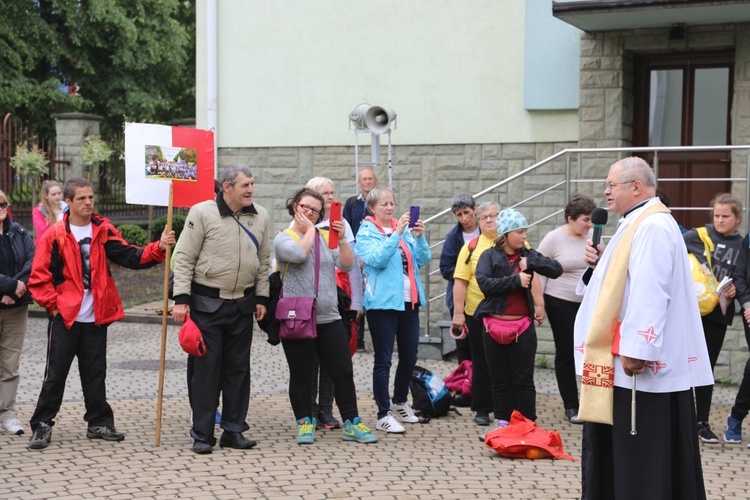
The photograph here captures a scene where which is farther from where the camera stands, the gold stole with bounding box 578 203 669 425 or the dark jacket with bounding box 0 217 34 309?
the dark jacket with bounding box 0 217 34 309

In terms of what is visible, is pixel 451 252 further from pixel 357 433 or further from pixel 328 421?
pixel 357 433

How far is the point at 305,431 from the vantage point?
25.4 feet

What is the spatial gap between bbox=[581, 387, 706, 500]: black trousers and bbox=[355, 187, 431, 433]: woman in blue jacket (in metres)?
3.08

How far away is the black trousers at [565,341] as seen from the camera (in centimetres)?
867

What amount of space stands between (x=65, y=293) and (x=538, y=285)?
3600mm

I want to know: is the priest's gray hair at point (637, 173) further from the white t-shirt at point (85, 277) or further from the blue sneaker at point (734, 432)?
the white t-shirt at point (85, 277)

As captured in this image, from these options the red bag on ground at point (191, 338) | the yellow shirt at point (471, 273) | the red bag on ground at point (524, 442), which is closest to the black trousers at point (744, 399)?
the red bag on ground at point (524, 442)

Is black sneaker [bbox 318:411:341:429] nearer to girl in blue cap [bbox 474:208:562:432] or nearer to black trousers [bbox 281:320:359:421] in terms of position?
black trousers [bbox 281:320:359:421]

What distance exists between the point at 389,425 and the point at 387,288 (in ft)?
3.49

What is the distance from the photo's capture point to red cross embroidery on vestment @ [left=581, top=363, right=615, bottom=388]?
17.1ft

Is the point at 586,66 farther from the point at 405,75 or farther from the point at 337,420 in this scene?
the point at 337,420

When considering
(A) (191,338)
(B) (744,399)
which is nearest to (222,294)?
(A) (191,338)

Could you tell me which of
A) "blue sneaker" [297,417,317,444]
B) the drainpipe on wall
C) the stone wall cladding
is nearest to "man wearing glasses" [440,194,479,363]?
"blue sneaker" [297,417,317,444]

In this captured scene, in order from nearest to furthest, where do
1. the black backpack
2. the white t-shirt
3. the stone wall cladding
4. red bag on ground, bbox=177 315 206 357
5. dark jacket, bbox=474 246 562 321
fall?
red bag on ground, bbox=177 315 206 357 < the white t-shirt < dark jacket, bbox=474 246 562 321 < the black backpack < the stone wall cladding
